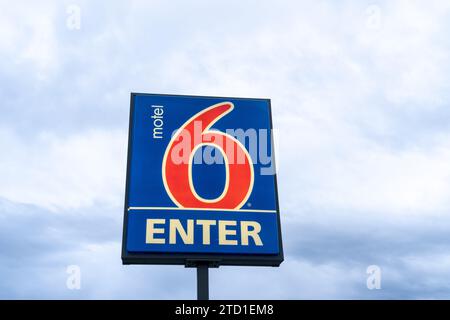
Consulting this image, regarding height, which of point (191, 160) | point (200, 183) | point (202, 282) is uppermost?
point (191, 160)

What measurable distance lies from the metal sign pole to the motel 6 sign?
0.19 metres

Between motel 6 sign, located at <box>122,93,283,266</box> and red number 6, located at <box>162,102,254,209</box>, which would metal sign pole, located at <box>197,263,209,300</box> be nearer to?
motel 6 sign, located at <box>122,93,283,266</box>

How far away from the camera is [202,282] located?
35.2 ft

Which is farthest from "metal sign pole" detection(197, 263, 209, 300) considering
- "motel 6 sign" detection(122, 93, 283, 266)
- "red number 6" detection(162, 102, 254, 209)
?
"red number 6" detection(162, 102, 254, 209)

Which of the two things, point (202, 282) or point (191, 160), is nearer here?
point (202, 282)

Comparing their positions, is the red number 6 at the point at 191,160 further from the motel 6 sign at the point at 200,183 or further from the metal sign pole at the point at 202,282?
the metal sign pole at the point at 202,282

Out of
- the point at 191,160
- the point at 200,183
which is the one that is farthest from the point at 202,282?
the point at 191,160

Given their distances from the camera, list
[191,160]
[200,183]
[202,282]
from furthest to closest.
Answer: [191,160] < [200,183] < [202,282]

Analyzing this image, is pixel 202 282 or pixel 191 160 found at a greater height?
pixel 191 160

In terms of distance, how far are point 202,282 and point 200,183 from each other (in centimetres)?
225

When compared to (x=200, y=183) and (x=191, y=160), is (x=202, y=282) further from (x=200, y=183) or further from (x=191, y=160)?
(x=191, y=160)

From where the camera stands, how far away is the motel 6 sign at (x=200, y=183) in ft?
36.0
